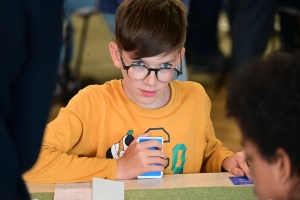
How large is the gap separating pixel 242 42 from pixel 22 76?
2.34 metres

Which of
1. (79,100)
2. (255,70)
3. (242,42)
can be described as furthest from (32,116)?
(242,42)

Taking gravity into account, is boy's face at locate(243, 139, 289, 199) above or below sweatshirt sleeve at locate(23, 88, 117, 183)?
above

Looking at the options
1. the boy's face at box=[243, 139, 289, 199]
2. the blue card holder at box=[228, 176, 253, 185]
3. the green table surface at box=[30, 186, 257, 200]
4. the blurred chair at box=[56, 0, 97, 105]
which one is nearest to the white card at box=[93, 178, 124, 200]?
the green table surface at box=[30, 186, 257, 200]

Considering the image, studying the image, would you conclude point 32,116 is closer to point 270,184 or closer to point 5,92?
Result: point 5,92

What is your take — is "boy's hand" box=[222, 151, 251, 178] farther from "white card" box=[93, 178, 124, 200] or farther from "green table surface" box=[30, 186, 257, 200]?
"white card" box=[93, 178, 124, 200]

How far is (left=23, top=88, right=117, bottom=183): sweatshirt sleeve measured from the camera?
132 cm

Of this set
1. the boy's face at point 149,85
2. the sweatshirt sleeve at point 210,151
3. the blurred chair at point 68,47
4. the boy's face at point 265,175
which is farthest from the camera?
the blurred chair at point 68,47

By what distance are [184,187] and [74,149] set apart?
0.35 meters

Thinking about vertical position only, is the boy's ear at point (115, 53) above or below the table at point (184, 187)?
above

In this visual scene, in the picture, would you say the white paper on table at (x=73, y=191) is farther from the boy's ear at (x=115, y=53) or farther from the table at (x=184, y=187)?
the boy's ear at (x=115, y=53)

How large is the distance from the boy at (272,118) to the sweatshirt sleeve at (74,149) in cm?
57

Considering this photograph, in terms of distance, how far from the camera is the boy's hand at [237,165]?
1.39 metres

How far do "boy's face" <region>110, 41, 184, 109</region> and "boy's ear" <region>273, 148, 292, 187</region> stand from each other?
2.15ft

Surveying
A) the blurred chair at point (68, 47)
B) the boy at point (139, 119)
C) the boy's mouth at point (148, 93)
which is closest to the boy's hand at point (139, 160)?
the boy at point (139, 119)
